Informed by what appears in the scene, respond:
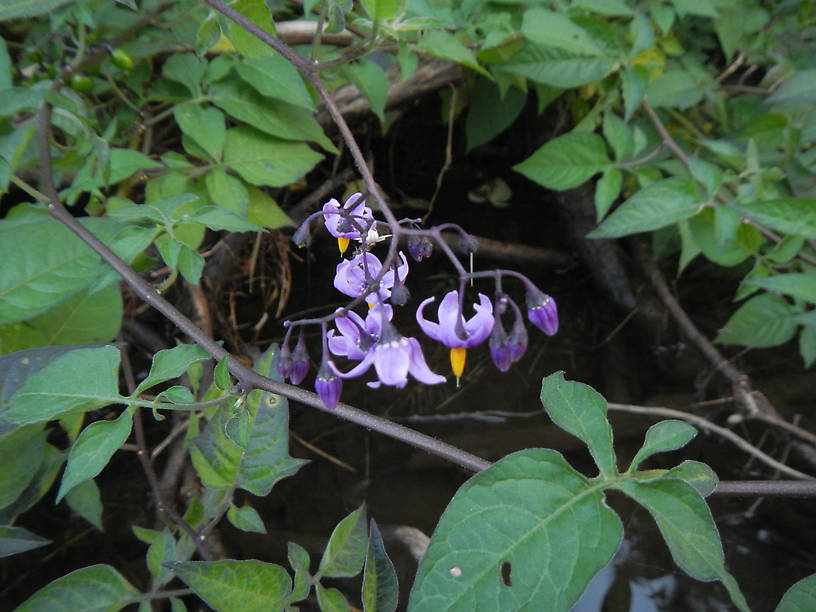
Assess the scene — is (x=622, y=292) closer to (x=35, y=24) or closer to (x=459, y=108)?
(x=459, y=108)

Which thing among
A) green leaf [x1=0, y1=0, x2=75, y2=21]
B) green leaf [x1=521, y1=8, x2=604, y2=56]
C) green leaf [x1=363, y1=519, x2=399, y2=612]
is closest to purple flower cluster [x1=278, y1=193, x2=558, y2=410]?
green leaf [x1=363, y1=519, x2=399, y2=612]

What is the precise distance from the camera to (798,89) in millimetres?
1566

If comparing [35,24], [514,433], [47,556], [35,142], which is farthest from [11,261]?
[514,433]

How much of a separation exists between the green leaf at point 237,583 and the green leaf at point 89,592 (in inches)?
8.5

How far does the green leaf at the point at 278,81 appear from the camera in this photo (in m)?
1.38

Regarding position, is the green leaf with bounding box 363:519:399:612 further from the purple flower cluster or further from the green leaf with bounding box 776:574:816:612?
the green leaf with bounding box 776:574:816:612

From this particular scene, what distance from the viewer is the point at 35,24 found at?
62.1 inches

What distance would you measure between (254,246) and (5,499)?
1.00 metres

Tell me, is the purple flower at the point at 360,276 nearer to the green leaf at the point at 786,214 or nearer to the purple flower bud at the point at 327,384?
the purple flower bud at the point at 327,384

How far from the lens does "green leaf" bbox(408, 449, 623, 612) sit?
692mm

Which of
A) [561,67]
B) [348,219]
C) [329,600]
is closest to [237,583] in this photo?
[329,600]

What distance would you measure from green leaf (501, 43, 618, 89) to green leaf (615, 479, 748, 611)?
113 centimetres

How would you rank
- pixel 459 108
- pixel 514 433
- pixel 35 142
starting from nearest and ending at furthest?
pixel 35 142 < pixel 514 433 < pixel 459 108

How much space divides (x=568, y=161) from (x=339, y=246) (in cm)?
99
